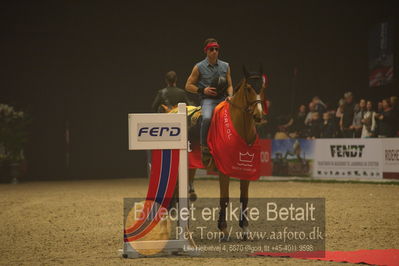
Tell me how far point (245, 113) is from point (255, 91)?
363mm

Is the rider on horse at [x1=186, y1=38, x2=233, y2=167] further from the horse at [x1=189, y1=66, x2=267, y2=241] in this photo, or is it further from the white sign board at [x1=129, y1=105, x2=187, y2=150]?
the white sign board at [x1=129, y1=105, x2=187, y2=150]

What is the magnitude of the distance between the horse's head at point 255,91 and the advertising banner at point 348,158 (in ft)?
31.5

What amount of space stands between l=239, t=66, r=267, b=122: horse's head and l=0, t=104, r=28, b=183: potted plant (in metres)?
13.5

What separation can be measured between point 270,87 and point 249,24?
2424mm

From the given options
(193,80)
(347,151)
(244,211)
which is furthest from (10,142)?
(244,211)

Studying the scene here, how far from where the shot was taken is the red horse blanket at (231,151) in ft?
25.4

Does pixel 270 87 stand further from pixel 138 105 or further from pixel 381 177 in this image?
pixel 381 177

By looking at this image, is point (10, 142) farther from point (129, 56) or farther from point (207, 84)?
point (207, 84)

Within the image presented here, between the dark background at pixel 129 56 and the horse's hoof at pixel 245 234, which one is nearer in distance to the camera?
the horse's hoof at pixel 245 234

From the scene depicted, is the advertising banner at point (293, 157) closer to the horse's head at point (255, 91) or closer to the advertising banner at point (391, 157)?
the advertising banner at point (391, 157)

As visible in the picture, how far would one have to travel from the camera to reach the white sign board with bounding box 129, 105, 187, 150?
6602 mm

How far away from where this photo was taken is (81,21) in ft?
73.1

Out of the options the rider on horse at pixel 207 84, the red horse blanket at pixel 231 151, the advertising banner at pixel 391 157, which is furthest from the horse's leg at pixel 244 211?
the advertising banner at pixel 391 157

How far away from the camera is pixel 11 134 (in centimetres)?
1959
